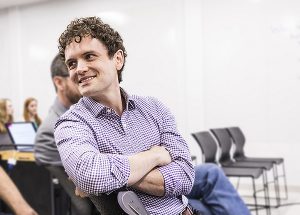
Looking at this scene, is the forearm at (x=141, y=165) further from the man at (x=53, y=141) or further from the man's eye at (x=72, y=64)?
the man at (x=53, y=141)

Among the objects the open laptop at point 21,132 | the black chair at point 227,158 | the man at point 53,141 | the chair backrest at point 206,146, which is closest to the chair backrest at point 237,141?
the black chair at point 227,158

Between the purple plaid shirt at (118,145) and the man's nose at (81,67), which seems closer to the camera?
the purple plaid shirt at (118,145)

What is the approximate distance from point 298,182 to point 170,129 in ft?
12.6

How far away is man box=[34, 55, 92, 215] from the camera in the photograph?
206 centimetres

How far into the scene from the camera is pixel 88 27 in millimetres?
1489

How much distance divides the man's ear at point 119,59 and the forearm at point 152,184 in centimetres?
46

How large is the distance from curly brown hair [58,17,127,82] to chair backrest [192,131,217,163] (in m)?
2.36

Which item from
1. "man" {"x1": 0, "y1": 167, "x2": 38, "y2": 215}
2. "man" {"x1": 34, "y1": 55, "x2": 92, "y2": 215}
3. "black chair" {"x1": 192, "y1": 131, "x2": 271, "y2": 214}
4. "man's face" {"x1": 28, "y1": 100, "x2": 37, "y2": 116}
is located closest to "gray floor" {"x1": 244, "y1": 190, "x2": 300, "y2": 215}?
"black chair" {"x1": 192, "y1": 131, "x2": 271, "y2": 214}

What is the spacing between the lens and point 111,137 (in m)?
1.45

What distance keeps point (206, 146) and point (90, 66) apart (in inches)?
101

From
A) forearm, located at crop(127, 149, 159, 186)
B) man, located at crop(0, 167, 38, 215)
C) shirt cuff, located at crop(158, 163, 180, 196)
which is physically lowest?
man, located at crop(0, 167, 38, 215)

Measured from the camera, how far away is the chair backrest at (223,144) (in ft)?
13.6

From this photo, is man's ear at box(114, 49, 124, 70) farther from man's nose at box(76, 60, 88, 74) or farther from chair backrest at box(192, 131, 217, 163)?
chair backrest at box(192, 131, 217, 163)

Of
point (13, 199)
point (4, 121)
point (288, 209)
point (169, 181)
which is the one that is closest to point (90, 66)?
point (169, 181)
